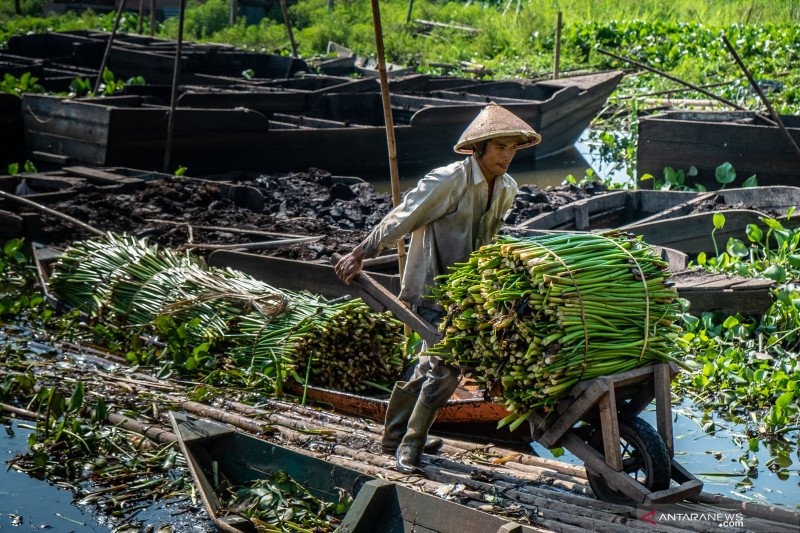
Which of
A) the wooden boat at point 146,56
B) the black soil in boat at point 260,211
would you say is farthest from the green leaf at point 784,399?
the wooden boat at point 146,56

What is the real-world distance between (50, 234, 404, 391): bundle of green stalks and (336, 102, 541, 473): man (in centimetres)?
125

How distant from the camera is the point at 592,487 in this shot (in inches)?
162

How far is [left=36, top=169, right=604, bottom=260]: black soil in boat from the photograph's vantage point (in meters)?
8.98

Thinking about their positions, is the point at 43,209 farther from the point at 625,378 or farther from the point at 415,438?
the point at 625,378

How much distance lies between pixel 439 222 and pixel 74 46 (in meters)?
16.6

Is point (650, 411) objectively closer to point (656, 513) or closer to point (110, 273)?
point (656, 513)

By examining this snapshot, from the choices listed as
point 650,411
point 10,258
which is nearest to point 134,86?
point 10,258

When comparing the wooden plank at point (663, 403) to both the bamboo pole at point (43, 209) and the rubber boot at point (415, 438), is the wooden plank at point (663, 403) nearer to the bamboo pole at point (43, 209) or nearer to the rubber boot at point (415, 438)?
the rubber boot at point (415, 438)

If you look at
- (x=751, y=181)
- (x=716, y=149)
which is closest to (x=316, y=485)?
(x=751, y=181)

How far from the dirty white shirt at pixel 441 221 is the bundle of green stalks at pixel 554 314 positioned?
369 mm

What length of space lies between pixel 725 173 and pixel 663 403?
7420 mm

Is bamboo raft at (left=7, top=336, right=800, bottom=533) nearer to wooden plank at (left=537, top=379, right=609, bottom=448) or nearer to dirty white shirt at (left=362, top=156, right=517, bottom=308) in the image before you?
wooden plank at (left=537, top=379, right=609, bottom=448)

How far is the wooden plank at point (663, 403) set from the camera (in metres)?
3.99

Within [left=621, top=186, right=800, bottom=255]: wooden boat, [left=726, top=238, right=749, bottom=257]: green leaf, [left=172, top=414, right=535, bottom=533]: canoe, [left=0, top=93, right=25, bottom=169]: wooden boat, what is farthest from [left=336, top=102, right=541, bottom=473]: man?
[left=0, top=93, right=25, bottom=169]: wooden boat
